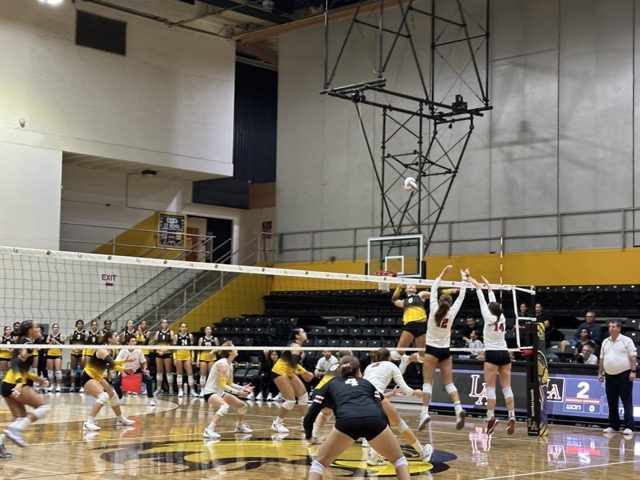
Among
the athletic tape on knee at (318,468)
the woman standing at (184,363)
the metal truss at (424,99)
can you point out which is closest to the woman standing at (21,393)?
the athletic tape on knee at (318,468)

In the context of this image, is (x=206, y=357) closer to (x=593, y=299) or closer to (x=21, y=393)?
(x=593, y=299)

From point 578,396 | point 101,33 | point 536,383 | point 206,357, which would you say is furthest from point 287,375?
point 101,33

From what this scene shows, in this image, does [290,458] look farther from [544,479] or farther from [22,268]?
[22,268]

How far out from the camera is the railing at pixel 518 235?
22.5 metres

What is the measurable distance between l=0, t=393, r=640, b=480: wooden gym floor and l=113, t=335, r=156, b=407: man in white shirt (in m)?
2.67

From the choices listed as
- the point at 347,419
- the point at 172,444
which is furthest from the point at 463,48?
the point at 347,419

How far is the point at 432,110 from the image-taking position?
79.5 ft

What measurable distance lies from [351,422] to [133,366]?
45.1 feet

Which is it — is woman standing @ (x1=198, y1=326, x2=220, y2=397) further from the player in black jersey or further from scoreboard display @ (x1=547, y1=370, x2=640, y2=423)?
the player in black jersey

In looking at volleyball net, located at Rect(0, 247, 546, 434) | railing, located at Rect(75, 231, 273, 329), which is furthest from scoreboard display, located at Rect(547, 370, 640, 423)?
railing, located at Rect(75, 231, 273, 329)

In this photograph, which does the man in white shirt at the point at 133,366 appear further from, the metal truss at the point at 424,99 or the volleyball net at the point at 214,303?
the metal truss at the point at 424,99

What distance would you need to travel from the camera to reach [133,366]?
20.6 meters

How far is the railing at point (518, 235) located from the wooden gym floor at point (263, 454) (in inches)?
294

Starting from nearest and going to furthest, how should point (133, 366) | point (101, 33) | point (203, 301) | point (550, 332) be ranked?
point (133, 366), point (550, 332), point (101, 33), point (203, 301)
